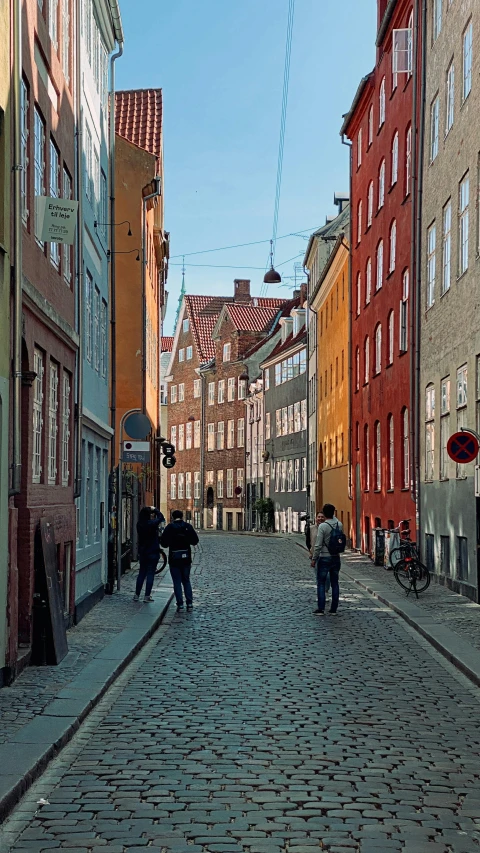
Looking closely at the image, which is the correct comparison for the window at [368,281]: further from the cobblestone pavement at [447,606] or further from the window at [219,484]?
the window at [219,484]

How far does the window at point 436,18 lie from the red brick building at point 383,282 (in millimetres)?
2325

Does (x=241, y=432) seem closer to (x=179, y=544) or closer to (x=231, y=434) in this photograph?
(x=231, y=434)

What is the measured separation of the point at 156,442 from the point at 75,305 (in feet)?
92.0

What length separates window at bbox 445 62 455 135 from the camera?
24.0 meters

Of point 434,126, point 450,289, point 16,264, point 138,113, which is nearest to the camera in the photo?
point 16,264

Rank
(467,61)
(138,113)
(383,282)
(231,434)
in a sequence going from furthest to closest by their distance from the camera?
(231,434) < (138,113) < (383,282) < (467,61)

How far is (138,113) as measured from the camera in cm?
4178

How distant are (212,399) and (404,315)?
182 ft

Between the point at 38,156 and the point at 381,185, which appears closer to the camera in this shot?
the point at 38,156

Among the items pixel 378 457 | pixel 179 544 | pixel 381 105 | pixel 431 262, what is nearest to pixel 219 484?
pixel 378 457

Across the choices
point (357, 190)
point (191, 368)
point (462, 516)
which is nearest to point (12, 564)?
point (462, 516)

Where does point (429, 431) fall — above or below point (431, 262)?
below

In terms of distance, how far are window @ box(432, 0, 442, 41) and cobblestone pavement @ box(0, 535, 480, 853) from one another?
15426 mm

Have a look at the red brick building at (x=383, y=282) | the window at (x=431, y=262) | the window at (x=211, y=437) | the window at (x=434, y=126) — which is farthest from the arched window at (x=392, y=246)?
the window at (x=211, y=437)
